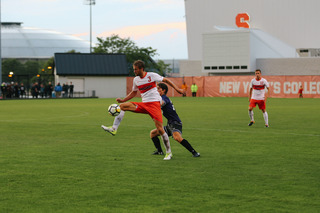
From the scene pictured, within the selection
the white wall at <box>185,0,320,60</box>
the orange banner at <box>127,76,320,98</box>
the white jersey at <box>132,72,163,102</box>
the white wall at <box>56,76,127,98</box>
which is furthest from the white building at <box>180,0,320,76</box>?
the white jersey at <box>132,72,163,102</box>

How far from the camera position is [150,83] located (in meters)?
11.5

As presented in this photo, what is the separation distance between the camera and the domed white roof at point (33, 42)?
172m

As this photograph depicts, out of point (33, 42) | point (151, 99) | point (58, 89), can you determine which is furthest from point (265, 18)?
point (33, 42)

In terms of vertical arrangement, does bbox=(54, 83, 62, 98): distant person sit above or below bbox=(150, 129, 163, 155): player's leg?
above

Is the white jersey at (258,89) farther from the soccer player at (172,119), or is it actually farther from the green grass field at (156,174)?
the soccer player at (172,119)

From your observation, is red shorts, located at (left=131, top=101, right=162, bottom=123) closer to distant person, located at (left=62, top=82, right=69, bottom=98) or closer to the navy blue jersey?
the navy blue jersey

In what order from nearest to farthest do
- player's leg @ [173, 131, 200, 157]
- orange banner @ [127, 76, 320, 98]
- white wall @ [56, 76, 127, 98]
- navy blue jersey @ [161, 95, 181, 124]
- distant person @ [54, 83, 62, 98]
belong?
player's leg @ [173, 131, 200, 157] < navy blue jersey @ [161, 95, 181, 124] < orange banner @ [127, 76, 320, 98] < distant person @ [54, 83, 62, 98] < white wall @ [56, 76, 127, 98]

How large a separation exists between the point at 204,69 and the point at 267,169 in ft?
230

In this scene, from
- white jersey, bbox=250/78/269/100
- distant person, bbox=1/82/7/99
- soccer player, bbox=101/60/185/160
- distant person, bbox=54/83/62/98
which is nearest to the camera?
soccer player, bbox=101/60/185/160

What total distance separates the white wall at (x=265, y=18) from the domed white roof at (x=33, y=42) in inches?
3032

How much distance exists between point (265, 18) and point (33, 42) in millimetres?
98970

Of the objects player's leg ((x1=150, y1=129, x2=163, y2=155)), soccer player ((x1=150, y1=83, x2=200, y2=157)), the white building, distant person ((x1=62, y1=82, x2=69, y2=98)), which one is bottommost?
player's leg ((x1=150, y1=129, x2=163, y2=155))

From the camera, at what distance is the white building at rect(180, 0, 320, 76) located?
78125 millimetres

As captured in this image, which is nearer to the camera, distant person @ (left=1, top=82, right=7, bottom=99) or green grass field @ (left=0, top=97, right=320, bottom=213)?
green grass field @ (left=0, top=97, right=320, bottom=213)
